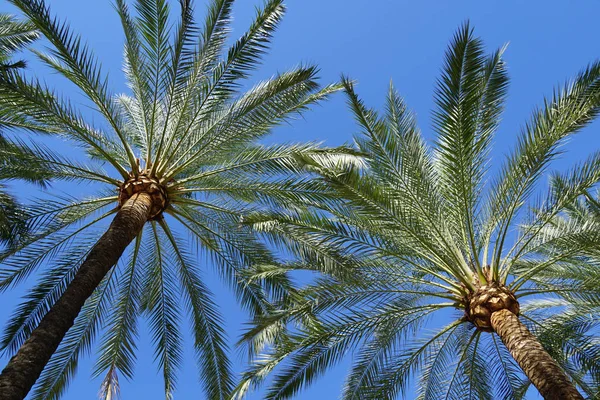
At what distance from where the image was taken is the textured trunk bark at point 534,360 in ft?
20.8

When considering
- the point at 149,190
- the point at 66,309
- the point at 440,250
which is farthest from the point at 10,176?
the point at 440,250

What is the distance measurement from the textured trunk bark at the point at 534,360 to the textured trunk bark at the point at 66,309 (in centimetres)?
518

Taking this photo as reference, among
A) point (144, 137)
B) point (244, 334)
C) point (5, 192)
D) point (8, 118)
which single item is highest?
point (144, 137)

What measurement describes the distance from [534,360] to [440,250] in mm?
2465

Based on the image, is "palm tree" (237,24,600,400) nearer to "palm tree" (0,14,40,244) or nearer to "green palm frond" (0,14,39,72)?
"palm tree" (0,14,40,244)

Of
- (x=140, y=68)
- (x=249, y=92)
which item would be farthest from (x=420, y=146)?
(x=140, y=68)

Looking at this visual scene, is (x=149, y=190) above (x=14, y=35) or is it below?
below

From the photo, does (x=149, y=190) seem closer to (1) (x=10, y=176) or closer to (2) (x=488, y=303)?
(1) (x=10, y=176)

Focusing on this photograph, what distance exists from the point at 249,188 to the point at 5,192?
3.87 meters

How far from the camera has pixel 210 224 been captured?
1102 cm

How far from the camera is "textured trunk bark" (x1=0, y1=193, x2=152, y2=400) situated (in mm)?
5434

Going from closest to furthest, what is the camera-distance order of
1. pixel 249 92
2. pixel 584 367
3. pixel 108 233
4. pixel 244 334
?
pixel 108 233 < pixel 244 334 < pixel 584 367 < pixel 249 92

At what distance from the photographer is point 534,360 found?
6961 millimetres

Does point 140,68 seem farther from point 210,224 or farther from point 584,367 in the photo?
point 584,367
